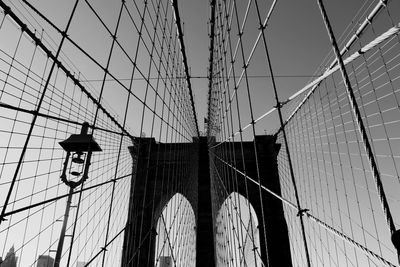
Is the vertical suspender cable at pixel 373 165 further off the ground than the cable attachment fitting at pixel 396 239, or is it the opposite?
the vertical suspender cable at pixel 373 165

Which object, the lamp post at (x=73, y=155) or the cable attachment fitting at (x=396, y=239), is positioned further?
the lamp post at (x=73, y=155)

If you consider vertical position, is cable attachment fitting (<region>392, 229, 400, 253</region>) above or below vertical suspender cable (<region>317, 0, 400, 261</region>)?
below

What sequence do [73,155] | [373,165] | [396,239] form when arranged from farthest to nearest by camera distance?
1. [73,155]
2. [373,165]
3. [396,239]

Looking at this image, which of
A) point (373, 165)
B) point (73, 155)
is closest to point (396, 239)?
point (373, 165)

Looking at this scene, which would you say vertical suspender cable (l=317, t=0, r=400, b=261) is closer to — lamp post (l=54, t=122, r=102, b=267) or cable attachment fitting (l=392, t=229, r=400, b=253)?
cable attachment fitting (l=392, t=229, r=400, b=253)

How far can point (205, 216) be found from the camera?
36.3 feet

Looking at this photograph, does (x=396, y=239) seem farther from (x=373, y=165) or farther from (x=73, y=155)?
(x=73, y=155)

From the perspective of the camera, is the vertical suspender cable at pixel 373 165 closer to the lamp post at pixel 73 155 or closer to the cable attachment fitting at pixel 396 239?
the cable attachment fitting at pixel 396 239

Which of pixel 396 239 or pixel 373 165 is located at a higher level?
pixel 373 165

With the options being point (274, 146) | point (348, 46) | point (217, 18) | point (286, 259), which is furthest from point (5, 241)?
point (274, 146)

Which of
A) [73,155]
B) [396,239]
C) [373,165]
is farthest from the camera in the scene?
[73,155]

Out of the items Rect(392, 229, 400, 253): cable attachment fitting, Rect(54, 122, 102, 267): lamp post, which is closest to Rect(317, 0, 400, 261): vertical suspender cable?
Rect(392, 229, 400, 253): cable attachment fitting

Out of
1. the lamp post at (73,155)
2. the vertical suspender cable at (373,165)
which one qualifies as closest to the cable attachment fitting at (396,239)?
the vertical suspender cable at (373,165)

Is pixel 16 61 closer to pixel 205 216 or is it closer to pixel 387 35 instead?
pixel 387 35
